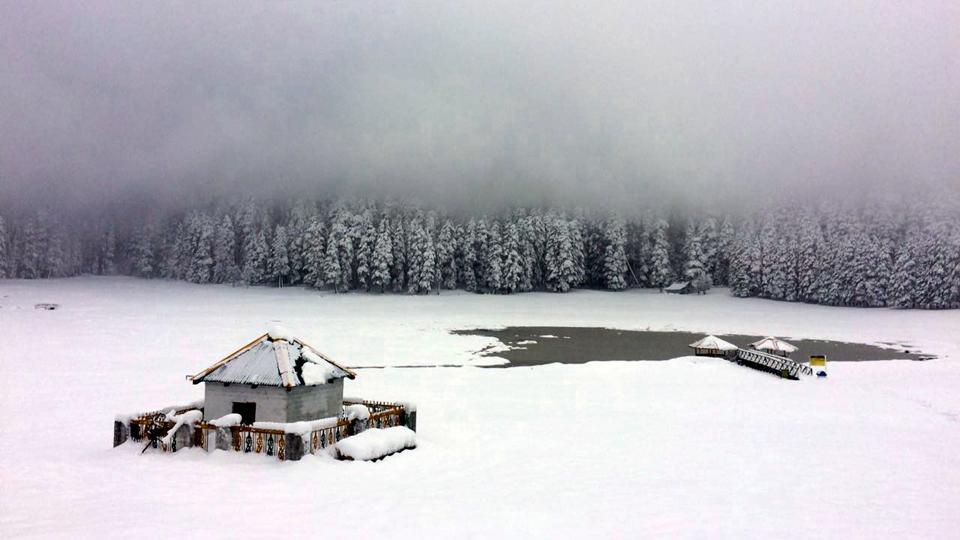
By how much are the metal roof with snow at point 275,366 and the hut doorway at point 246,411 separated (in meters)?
0.74

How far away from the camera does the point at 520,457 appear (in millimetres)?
17969

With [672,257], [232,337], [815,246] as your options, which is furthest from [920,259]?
[232,337]

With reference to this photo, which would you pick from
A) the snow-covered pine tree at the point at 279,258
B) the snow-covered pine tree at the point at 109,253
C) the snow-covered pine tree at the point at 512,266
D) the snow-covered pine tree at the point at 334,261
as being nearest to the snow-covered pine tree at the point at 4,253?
the snow-covered pine tree at the point at 109,253

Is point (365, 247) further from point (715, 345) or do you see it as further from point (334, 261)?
point (715, 345)

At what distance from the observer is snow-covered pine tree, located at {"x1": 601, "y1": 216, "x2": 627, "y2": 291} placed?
107 m

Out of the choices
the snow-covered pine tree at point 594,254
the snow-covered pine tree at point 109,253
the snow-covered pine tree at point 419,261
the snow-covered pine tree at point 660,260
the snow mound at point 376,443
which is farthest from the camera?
the snow-covered pine tree at point 109,253

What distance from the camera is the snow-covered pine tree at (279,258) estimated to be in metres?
106

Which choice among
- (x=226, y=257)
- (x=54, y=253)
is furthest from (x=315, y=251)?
(x=54, y=253)

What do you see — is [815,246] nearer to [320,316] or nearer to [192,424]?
[320,316]

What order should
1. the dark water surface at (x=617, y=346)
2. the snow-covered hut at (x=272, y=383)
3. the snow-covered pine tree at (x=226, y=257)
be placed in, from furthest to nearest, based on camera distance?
1. the snow-covered pine tree at (x=226, y=257)
2. the dark water surface at (x=617, y=346)
3. the snow-covered hut at (x=272, y=383)

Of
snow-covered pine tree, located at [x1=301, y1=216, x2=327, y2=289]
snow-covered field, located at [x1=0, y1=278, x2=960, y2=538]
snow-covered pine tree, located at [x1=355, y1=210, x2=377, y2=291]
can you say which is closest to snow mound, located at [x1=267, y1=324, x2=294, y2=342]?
snow-covered field, located at [x1=0, y1=278, x2=960, y2=538]

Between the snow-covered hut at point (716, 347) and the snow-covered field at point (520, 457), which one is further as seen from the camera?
the snow-covered hut at point (716, 347)

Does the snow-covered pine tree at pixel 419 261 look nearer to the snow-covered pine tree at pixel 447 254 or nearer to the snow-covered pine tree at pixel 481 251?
the snow-covered pine tree at pixel 447 254

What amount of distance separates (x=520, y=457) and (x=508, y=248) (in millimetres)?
85432
